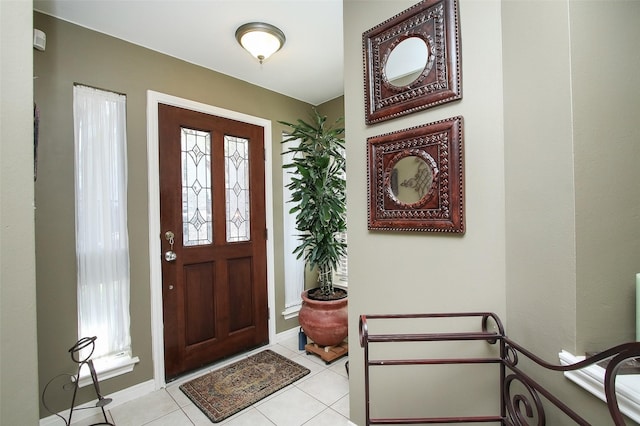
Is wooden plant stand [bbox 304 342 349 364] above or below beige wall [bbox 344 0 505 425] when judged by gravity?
below

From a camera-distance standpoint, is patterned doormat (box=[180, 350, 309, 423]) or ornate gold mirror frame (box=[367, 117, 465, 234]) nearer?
ornate gold mirror frame (box=[367, 117, 465, 234])

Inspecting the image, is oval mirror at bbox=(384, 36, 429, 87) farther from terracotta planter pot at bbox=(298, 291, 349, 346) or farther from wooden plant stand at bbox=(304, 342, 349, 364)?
wooden plant stand at bbox=(304, 342, 349, 364)

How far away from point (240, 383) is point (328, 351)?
2.57 ft

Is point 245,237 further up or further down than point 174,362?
further up

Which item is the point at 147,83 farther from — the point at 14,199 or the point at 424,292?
the point at 424,292

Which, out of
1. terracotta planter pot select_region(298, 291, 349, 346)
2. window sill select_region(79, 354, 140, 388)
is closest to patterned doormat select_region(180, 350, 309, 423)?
terracotta planter pot select_region(298, 291, 349, 346)

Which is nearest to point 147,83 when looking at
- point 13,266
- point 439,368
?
point 13,266

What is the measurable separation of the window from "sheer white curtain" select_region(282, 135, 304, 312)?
57.2 inches

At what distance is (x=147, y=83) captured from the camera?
215 centimetres

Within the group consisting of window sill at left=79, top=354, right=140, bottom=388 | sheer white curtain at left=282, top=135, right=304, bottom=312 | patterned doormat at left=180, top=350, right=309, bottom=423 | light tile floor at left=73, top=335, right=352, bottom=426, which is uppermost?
sheer white curtain at left=282, top=135, right=304, bottom=312

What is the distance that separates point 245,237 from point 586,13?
8.49 ft

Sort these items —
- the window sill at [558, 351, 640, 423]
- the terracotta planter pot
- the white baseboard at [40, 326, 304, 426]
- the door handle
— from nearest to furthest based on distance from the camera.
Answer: the window sill at [558, 351, 640, 423] < the white baseboard at [40, 326, 304, 426] < the door handle < the terracotta planter pot

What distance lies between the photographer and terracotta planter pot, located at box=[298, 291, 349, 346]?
7.88ft

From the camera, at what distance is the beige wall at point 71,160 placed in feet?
5.70
